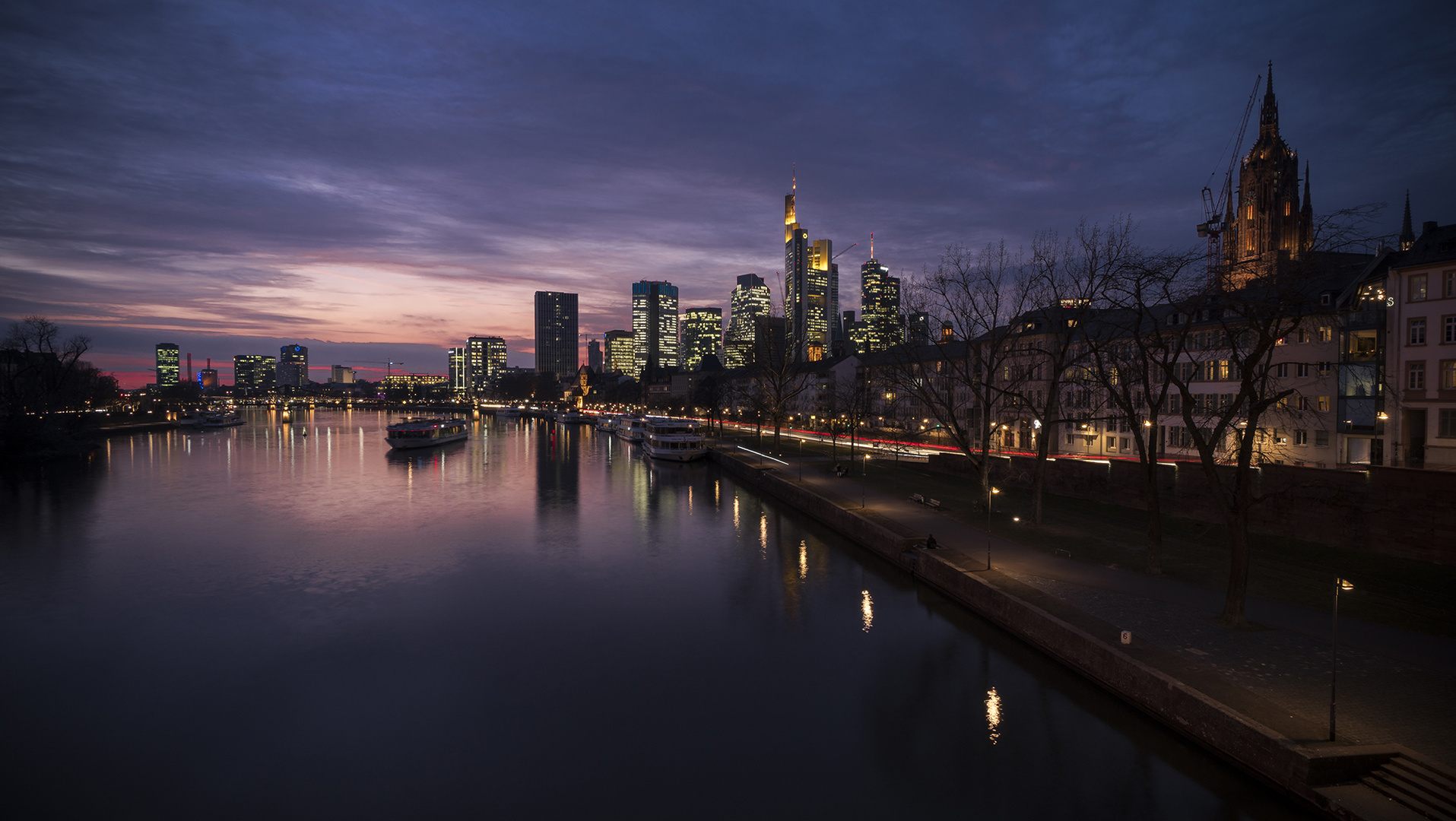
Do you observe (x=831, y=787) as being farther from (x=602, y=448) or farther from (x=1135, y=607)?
(x=602, y=448)

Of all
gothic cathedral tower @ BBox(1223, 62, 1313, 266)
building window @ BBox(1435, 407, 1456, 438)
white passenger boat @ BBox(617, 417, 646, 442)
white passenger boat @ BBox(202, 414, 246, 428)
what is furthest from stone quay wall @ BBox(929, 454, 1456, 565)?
white passenger boat @ BBox(202, 414, 246, 428)

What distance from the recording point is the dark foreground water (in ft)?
43.5

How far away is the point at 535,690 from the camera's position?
17.8m

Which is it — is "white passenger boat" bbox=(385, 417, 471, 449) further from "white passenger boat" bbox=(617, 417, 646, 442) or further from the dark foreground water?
the dark foreground water

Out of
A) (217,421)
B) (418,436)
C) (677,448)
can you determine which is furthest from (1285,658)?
(217,421)

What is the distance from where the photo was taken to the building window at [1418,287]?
36750 millimetres

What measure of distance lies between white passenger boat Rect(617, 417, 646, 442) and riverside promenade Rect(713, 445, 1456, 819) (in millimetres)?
78050

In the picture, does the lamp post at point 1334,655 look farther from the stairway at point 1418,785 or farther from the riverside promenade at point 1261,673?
the stairway at point 1418,785

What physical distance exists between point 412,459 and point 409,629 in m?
63.2

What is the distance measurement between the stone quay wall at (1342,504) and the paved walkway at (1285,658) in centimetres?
339

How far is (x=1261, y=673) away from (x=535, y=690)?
672 inches

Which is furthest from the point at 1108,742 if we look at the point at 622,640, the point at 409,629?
the point at 409,629

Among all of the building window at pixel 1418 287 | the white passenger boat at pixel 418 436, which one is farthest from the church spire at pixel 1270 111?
the white passenger boat at pixel 418 436

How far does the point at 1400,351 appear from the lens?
37969 mm
